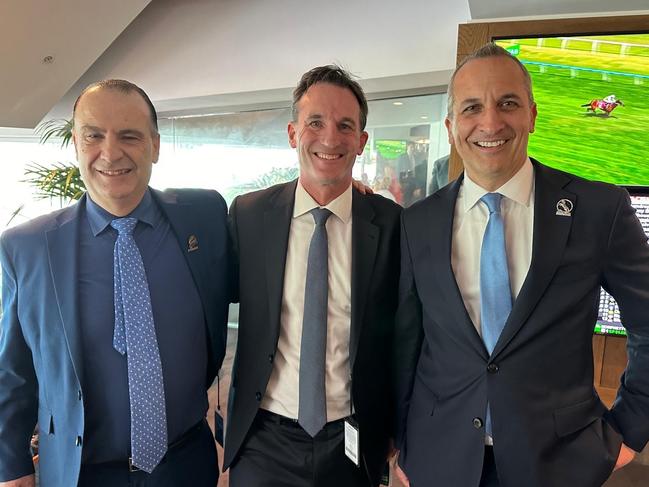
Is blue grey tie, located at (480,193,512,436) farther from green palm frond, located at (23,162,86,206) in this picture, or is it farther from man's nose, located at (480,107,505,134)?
green palm frond, located at (23,162,86,206)

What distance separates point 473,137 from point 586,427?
0.92 meters

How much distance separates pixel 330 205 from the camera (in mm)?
1770

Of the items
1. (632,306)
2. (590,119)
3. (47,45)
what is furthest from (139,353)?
(47,45)

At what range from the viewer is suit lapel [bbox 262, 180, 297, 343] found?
1708 millimetres

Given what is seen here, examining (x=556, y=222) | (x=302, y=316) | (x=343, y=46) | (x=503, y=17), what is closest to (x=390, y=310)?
(x=302, y=316)

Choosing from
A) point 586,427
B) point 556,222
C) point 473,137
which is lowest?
point 586,427

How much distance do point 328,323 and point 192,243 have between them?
570mm

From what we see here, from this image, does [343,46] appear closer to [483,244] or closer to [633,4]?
[633,4]

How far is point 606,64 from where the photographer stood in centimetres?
262

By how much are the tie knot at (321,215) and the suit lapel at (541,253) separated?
0.71 m

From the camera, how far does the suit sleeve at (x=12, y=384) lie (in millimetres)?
1561

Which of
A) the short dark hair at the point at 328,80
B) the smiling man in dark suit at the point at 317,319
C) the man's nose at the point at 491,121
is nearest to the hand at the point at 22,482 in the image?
the smiling man in dark suit at the point at 317,319

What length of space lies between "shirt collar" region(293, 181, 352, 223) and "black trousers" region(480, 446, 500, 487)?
2.94ft

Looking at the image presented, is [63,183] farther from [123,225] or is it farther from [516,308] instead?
[516,308]
